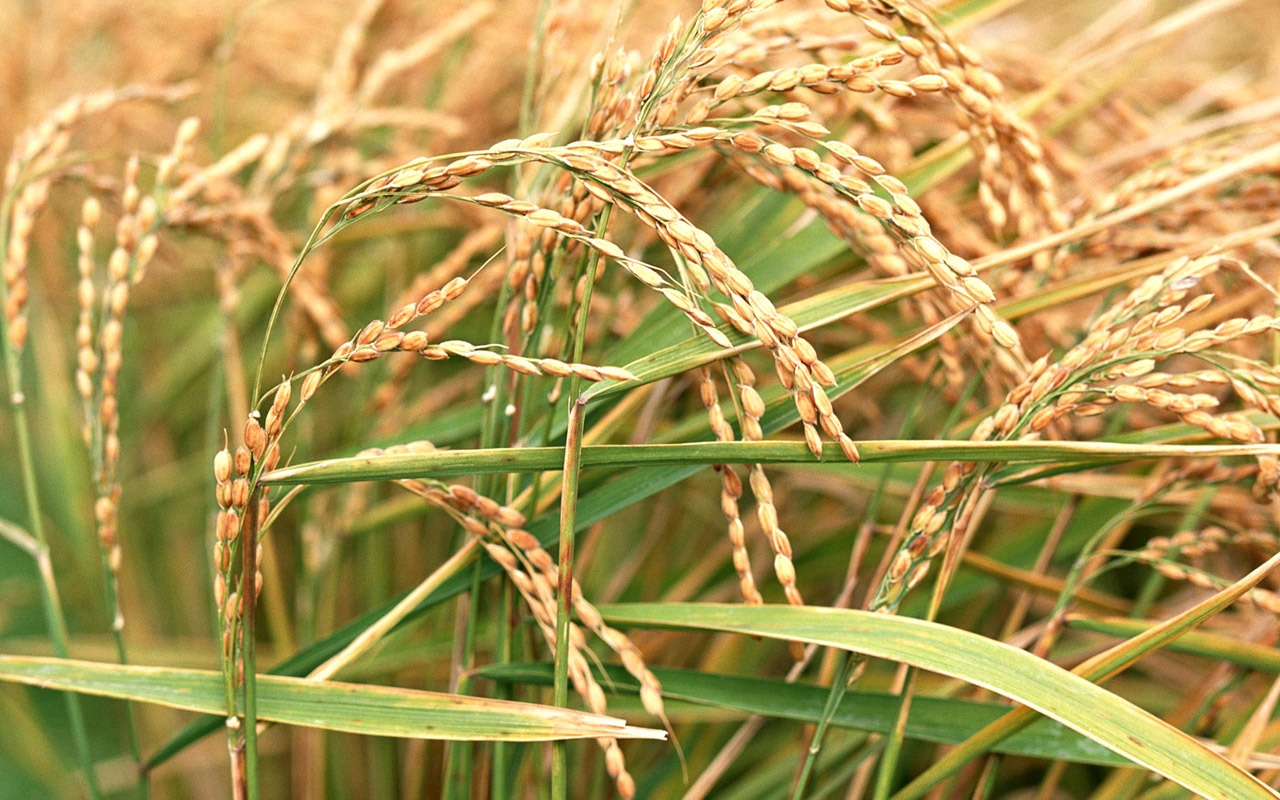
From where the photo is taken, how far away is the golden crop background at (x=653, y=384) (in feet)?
2.31

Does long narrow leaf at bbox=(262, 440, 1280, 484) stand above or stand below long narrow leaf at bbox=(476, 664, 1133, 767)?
above

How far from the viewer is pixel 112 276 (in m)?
0.72

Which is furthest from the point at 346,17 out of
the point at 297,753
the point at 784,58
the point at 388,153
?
the point at 297,753

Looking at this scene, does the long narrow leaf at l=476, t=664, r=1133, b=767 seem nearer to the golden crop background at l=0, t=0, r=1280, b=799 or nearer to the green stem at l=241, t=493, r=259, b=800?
the golden crop background at l=0, t=0, r=1280, b=799

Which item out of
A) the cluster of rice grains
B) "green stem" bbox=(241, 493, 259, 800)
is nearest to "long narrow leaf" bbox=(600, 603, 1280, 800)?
the cluster of rice grains

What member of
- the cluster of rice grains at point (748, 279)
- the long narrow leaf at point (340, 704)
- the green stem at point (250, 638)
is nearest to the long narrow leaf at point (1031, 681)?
the cluster of rice grains at point (748, 279)

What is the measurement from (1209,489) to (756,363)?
511 mm

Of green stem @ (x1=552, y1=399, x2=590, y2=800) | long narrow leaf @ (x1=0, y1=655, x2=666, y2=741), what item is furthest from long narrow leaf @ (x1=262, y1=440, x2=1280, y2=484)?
long narrow leaf @ (x1=0, y1=655, x2=666, y2=741)

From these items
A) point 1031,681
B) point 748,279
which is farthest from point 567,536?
point 1031,681

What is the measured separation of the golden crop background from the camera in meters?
0.70

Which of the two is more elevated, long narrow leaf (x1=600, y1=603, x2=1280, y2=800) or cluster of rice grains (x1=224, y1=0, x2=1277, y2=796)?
cluster of rice grains (x1=224, y1=0, x2=1277, y2=796)

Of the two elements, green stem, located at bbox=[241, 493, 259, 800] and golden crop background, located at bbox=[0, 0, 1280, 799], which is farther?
golden crop background, located at bbox=[0, 0, 1280, 799]

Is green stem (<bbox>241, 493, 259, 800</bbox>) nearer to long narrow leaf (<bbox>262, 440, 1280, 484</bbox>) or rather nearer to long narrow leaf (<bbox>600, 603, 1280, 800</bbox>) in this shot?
long narrow leaf (<bbox>262, 440, 1280, 484</bbox>)

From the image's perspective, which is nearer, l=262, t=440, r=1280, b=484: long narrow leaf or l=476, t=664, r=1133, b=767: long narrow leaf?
l=262, t=440, r=1280, b=484: long narrow leaf
